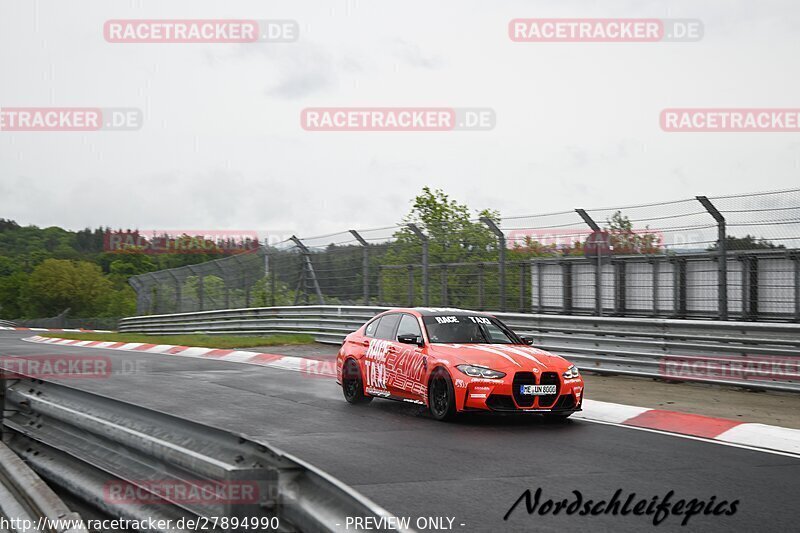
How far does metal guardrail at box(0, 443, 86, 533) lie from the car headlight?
16.2 ft

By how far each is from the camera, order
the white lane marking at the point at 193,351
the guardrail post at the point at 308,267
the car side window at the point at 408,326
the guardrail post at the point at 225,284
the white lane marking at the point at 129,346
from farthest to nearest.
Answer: the guardrail post at the point at 225,284 → the white lane marking at the point at 129,346 → the guardrail post at the point at 308,267 → the white lane marking at the point at 193,351 → the car side window at the point at 408,326

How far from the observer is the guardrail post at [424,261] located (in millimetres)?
18639

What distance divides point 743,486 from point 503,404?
3215 mm

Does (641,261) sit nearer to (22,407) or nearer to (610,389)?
(610,389)

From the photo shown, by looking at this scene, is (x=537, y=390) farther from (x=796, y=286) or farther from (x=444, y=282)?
(x=444, y=282)

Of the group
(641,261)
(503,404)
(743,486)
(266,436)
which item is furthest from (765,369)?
(266,436)

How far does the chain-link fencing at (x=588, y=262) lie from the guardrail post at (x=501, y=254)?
0.02 meters

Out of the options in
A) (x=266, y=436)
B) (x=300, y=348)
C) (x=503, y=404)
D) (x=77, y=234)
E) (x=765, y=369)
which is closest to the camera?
(x=266, y=436)

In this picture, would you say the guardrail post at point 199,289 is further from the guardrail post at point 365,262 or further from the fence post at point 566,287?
the fence post at point 566,287

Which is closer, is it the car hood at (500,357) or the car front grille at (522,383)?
the car front grille at (522,383)

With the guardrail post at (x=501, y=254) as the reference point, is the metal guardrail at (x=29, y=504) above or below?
below

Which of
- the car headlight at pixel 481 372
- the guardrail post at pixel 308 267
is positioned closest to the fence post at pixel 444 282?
the guardrail post at pixel 308 267

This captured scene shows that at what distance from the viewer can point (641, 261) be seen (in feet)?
48.1

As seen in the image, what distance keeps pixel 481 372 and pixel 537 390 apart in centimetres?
Result: 63
